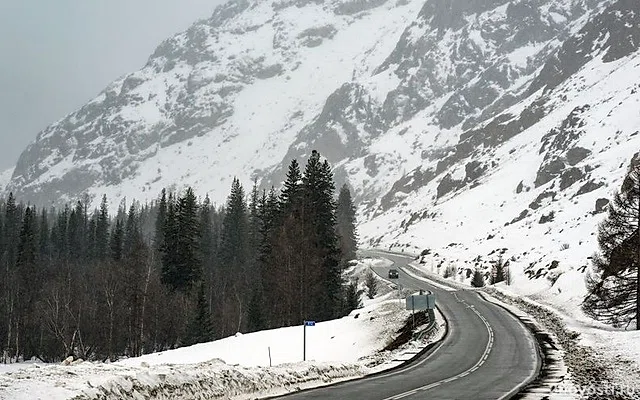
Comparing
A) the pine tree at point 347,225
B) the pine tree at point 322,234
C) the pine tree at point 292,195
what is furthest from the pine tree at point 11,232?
the pine tree at point 322,234

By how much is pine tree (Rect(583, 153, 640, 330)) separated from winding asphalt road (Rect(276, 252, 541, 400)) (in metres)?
4.38

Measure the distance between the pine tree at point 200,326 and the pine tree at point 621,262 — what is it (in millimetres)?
31615

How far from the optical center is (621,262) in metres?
29.7

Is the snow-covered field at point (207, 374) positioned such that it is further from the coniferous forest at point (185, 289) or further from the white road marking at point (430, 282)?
the white road marking at point (430, 282)

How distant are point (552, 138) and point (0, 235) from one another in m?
113

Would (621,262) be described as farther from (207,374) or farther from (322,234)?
(322,234)

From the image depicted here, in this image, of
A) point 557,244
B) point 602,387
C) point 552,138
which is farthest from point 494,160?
point 602,387

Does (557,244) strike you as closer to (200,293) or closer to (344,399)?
(200,293)

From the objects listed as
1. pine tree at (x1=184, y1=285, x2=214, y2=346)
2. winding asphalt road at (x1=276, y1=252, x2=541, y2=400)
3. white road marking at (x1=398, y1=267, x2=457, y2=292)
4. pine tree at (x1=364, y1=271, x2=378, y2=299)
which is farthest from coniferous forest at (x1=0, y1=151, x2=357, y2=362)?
winding asphalt road at (x1=276, y1=252, x2=541, y2=400)

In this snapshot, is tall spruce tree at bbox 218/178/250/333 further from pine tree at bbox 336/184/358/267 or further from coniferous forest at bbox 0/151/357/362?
pine tree at bbox 336/184/358/267

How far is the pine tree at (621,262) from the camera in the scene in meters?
29.6

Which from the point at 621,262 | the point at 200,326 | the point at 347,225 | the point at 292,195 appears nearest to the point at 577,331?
the point at 621,262

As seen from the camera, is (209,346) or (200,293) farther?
(200,293)

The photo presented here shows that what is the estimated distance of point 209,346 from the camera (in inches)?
1484
